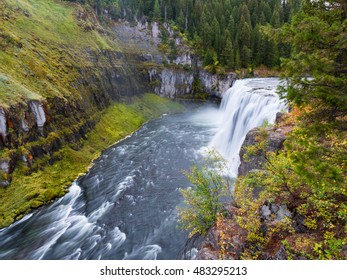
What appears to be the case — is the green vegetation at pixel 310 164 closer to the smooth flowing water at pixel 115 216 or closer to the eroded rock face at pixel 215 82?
the smooth flowing water at pixel 115 216

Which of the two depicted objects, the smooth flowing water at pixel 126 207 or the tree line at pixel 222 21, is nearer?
the smooth flowing water at pixel 126 207

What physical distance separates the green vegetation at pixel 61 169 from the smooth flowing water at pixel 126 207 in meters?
0.89

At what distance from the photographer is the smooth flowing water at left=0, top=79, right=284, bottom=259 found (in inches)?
559

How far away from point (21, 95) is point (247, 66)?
171 feet

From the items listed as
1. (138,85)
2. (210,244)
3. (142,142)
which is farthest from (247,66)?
(210,244)

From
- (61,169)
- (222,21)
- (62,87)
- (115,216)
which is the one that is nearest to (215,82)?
(222,21)

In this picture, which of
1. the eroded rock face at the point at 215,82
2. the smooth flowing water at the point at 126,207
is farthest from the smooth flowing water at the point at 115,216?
the eroded rock face at the point at 215,82

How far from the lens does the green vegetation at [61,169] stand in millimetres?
17312

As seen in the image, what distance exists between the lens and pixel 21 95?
70.2 feet

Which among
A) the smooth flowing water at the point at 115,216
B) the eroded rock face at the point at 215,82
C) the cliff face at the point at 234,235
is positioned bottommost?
the smooth flowing water at the point at 115,216

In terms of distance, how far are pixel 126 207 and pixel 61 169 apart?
9.04m

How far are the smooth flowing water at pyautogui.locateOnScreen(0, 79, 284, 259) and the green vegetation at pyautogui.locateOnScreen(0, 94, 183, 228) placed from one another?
2.90 feet

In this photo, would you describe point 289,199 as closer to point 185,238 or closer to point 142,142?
point 185,238

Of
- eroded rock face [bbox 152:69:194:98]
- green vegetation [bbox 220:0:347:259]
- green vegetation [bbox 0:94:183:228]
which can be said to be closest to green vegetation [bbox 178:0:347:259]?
green vegetation [bbox 220:0:347:259]
